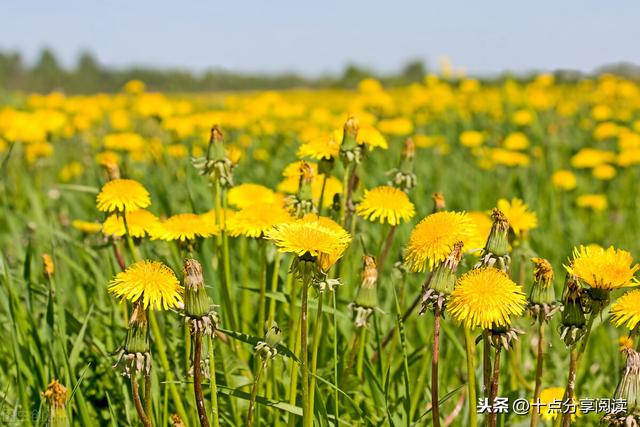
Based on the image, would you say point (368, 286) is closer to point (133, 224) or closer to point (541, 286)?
point (541, 286)

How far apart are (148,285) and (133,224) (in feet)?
2.02

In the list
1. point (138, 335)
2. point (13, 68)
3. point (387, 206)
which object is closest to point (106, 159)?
point (387, 206)

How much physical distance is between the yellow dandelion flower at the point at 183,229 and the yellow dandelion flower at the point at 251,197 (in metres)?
0.24

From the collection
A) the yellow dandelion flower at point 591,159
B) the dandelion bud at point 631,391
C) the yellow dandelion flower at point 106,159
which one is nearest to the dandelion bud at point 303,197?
the yellow dandelion flower at point 106,159

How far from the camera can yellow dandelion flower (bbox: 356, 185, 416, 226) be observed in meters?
1.62

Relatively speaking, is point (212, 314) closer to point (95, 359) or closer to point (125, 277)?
point (125, 277)

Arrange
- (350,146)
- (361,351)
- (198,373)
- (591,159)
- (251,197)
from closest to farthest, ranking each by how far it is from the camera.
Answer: (198,373) < (361,351) < (350,146) < (251,197) < (591,159)

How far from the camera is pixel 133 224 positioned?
5.62 feet

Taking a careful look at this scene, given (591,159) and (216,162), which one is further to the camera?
(591,159)

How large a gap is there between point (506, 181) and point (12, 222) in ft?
9.16

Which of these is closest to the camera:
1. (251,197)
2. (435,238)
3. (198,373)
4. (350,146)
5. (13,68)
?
(198,373)

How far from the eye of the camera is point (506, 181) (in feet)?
14.2

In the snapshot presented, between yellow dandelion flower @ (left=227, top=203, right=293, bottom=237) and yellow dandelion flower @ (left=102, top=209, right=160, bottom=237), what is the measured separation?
195 mm

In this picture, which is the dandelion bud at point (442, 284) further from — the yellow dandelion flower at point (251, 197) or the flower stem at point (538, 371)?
the yellow dandelion flower at point (251, 197)
